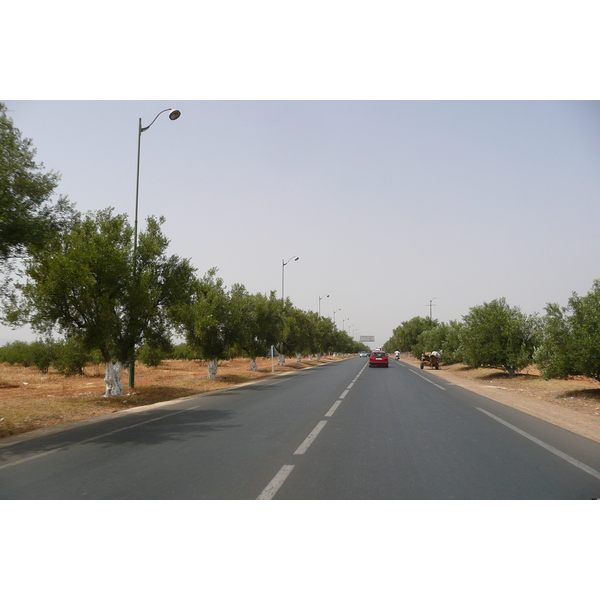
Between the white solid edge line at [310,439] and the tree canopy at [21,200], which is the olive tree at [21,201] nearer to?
the tree canopy at [21,200]

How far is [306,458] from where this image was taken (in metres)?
7.01

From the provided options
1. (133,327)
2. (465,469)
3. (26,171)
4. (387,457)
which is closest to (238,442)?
(387,457)

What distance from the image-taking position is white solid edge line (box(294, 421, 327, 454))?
7601 mm

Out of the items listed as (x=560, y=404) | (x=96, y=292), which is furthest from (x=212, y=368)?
(x=560, y=404)

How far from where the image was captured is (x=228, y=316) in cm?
2817

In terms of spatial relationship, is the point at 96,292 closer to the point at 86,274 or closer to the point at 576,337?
the point at 86,274

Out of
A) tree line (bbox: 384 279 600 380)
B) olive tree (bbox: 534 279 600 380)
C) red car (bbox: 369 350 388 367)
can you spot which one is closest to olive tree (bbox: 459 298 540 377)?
tree line (bbox: 384 279 600 380)

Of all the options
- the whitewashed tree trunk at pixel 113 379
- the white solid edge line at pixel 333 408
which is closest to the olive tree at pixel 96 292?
the whitewashed tree trunk at pixel 113 379

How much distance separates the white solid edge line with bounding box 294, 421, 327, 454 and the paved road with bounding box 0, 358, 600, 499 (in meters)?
0.02

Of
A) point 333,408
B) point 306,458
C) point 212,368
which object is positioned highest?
point 212,368

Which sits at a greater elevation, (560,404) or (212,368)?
(212,368)

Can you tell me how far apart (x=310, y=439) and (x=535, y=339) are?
23.1 meters

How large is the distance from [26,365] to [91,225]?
37.5 m

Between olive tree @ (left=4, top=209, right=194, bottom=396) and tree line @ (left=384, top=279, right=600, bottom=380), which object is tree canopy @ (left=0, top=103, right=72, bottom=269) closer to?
olive tree @ (left=4, top=209, right=194, bottom=396)
